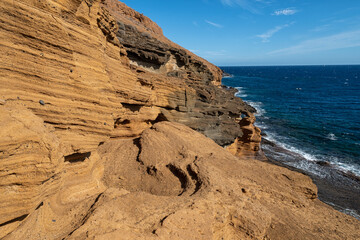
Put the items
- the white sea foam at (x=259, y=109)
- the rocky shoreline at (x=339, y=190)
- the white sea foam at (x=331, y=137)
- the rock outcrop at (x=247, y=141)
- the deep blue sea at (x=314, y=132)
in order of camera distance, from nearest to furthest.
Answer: the rocky shoreline at (x=339, y=190)
the rock outcrop at (x=247, y=141)
the deep blue sea at (x=314, y=132)
the white sea foam at (x=331, y=137)
the white sea foam at (x=259, y=109)

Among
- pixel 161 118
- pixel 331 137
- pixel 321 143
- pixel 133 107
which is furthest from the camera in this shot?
pixel 331 137

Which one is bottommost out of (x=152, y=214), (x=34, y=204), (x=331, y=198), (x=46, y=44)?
(x=331, y=198)

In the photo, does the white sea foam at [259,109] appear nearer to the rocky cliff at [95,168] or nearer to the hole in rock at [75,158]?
the rocky cliff at [95,168]

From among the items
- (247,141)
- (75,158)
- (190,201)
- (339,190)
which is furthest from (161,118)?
(339,190)

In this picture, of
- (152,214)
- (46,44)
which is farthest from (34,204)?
(46,44)

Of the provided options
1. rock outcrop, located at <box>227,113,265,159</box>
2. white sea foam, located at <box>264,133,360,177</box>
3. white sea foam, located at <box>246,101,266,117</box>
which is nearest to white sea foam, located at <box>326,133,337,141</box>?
white sea foam, located at <box>264,133,360,177</box>

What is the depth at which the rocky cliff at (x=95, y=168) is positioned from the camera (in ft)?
13.8

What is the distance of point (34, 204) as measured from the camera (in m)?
4.21

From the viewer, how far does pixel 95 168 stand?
721 cm

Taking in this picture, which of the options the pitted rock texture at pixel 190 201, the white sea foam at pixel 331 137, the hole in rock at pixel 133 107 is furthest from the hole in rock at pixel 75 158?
the white sea foam at pixel 331 137

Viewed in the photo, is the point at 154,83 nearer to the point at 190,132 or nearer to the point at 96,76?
the point at 190,132

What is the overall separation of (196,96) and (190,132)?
3904mm

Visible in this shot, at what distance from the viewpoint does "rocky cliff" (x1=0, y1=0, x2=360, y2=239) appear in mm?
4211

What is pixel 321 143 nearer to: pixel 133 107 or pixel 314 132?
pixel 314 132
